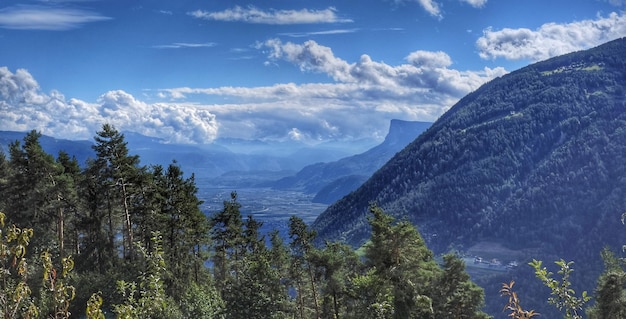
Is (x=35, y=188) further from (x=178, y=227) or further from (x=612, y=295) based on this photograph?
(x=612, y=295)

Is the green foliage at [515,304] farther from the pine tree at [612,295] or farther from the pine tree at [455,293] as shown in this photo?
the pine tree at [612,295]

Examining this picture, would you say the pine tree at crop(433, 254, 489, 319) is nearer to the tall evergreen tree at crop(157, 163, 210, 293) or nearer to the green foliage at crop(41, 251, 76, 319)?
the tall evergreen tree at crop(157, 163, 210, 293)

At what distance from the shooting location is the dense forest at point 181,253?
3622 cm

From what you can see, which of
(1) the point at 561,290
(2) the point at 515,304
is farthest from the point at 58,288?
(1) the point at 561,290

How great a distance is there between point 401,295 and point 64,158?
39684 mm

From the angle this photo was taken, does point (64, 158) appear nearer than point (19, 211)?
No

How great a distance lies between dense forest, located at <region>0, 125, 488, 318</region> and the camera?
36219 millimetres

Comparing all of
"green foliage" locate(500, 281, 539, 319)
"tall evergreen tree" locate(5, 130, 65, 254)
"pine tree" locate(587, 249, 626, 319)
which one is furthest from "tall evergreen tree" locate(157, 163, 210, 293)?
"green foliage" locate(500, 281, 539, 319)

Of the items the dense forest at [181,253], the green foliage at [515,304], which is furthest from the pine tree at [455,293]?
the green foliage at [515,304]

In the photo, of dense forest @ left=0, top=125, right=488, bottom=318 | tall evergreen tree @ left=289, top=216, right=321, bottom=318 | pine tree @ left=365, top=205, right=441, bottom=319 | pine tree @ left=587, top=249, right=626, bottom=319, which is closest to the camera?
pine tree @ left=365, top=205, right=441, bottom=319

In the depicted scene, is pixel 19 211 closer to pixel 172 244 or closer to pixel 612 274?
pixel 172 244

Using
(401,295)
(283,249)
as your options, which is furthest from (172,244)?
(401,295)

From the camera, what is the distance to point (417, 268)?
35.1 metres

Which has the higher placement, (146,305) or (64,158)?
(64,158)
